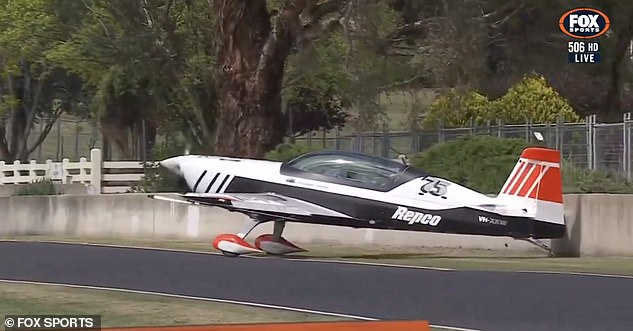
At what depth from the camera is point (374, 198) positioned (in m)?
22.6

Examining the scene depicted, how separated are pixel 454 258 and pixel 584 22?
13.1m

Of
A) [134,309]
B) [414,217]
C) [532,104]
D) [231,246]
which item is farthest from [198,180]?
[532,104]

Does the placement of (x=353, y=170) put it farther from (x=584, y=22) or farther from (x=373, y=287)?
(x=584, y=22)

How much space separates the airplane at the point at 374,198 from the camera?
22.0 m

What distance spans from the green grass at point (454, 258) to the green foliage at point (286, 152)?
2.85 m

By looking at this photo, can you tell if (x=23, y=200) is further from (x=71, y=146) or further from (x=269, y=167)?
(x=71, y=146)

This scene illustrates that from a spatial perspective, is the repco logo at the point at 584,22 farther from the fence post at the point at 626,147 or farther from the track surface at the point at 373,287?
the track surface at the point at 373,287

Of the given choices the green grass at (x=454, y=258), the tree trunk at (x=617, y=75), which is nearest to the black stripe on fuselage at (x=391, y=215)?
the green grass at (x=454, y=258)

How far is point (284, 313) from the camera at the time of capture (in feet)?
45.3

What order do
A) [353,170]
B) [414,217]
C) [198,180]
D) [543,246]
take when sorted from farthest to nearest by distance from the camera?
[198,180] < [543,246] < [353,170] < [414,217]

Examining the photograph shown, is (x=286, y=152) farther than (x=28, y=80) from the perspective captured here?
No

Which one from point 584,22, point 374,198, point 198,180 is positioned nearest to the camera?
point 374,198

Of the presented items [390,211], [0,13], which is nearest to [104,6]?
[0,13]

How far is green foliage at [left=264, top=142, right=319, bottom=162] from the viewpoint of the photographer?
2983cm
